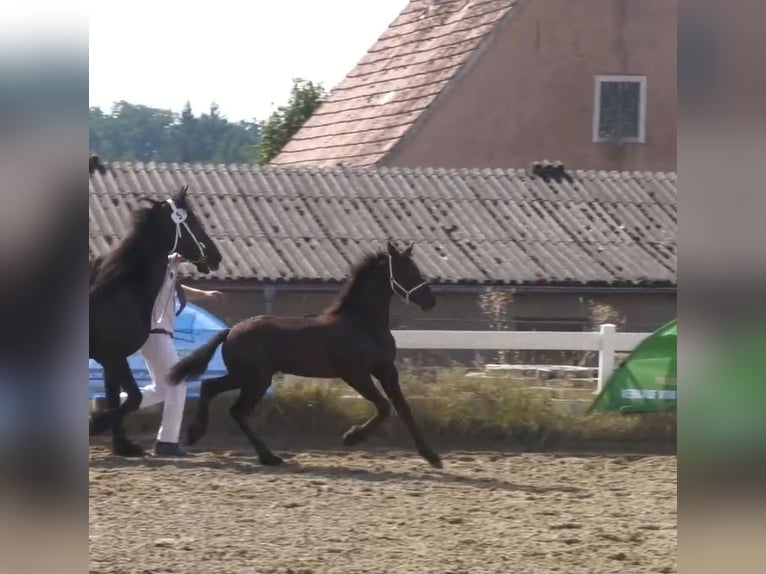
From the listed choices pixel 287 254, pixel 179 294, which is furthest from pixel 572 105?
pixel 179 294

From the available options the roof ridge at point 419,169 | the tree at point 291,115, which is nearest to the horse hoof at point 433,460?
the roof ridge at point 419,169

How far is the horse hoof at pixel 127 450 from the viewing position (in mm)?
9000

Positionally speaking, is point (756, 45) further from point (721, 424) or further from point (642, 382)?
point (642, 382)

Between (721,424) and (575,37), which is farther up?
(575,37)

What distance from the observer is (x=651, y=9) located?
2231 centimetres

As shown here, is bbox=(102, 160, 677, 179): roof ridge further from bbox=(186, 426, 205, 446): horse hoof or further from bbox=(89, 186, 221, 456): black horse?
bbox=(89, 186, 221, 456): black horse

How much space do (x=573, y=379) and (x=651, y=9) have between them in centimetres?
1196

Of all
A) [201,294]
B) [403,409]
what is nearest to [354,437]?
[403,409]

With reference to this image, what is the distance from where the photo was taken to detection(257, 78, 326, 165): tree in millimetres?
31875

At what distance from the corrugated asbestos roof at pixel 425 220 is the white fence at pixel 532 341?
5451 mm

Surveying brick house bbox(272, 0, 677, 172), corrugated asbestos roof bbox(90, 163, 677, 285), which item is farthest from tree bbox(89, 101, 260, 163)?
brick house bbox(272, 0, 677, 172)

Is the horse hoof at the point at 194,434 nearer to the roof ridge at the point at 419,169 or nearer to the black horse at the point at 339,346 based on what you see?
the black horse at the point at 339,346

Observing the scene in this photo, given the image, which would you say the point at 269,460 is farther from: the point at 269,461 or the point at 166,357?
the point at 166,357

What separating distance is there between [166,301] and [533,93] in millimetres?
13770
